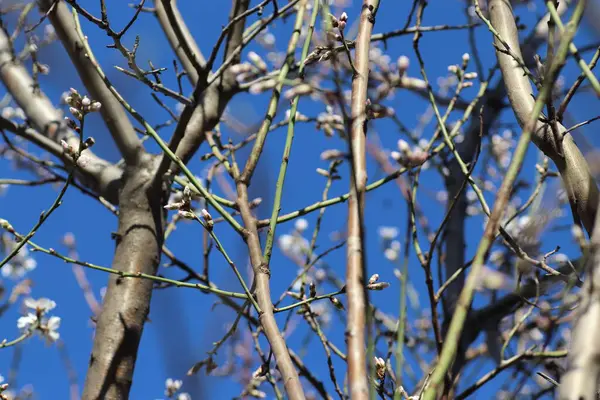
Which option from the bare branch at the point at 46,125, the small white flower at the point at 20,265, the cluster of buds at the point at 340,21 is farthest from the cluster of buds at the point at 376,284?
the small white flower at the point at 20,265

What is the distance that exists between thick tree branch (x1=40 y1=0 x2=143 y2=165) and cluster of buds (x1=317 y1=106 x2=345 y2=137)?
686 millimetres

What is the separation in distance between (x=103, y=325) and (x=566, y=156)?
1.25 m

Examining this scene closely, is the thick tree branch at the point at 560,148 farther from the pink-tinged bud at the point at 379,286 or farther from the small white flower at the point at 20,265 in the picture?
the small white flower at the point at 20,265

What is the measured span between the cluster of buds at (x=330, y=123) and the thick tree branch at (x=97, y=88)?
0.69 metres

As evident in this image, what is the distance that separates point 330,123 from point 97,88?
859mm

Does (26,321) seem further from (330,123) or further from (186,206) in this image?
Answer: (330,123)

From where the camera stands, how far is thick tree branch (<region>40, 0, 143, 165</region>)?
208cm

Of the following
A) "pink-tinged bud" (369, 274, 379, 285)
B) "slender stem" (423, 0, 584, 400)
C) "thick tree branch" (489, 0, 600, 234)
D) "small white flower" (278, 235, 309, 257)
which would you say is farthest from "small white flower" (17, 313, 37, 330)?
"small white flower" (278, 235, 309, 257)

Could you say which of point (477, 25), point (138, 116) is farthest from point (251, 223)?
point (477, 25)

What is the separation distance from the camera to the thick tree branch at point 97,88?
2080 millimetres

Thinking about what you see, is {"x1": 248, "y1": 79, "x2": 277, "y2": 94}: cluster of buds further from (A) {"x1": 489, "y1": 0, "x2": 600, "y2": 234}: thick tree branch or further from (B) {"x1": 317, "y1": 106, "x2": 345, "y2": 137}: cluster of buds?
(A) {"x1": 489, "y1": 0, "x2": 600, "y2": 234}: thick tree branch

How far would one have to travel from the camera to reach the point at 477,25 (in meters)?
2.71

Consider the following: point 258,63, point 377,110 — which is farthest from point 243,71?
point 377,110

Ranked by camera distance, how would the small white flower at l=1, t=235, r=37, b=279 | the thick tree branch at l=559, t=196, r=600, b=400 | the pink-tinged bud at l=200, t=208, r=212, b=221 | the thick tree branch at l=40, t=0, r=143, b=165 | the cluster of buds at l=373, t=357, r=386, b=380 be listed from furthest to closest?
the small white flower at l=1, t=235, r=37, b=279, the thick tree branch at l=40, t=0, r=143, b=165, the pink-tinged bud at l=200, t=208, r=212, b=221, the cluster of buds at l=373, t=357, r=386, b=380, the thick tree branch at l=559, t=196, r=600, b=400
